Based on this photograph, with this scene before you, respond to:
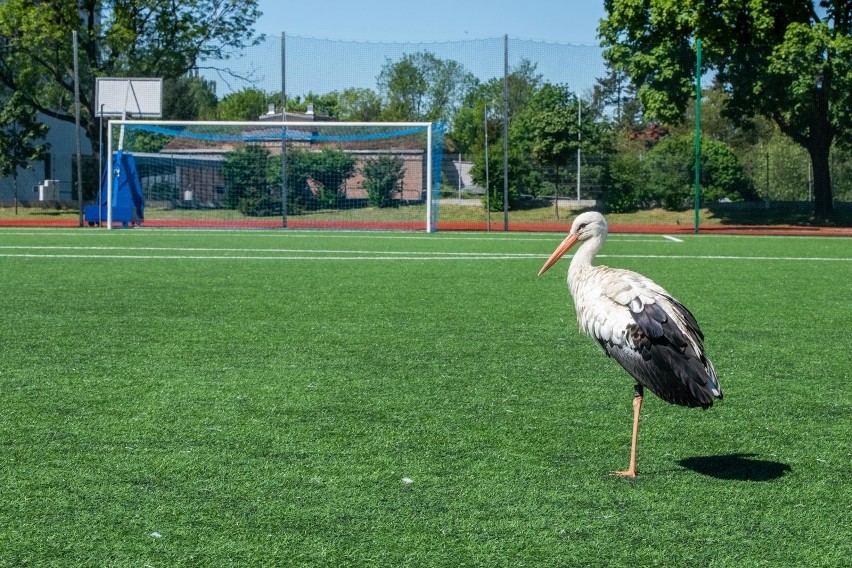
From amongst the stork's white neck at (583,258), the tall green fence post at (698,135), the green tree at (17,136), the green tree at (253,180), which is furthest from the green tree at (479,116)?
the stork's white neck at (583,258)

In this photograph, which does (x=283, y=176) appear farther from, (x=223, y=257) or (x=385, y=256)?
(x=223, y=257)

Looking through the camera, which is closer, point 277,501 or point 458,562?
point 458,562

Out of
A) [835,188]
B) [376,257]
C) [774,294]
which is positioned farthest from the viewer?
[835,188]

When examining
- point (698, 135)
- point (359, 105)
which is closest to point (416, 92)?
point (359, 105)

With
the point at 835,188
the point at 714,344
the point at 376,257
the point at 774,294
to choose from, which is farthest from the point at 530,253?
the point at 835,188

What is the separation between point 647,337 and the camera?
390 centimetres

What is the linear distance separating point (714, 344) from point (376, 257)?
7.60 metres

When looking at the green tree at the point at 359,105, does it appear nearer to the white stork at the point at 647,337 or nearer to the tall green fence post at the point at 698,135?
the tall green fence post at the point at 698,135

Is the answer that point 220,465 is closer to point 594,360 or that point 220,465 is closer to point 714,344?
point 594,360

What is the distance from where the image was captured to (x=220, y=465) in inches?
157

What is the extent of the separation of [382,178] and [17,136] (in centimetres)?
2163

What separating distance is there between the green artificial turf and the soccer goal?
1442 centimetres

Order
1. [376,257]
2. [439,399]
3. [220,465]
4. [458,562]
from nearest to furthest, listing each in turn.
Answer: [458,562], [220,465], [439,399], [376,257]

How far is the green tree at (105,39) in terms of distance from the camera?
36062 millimetres
